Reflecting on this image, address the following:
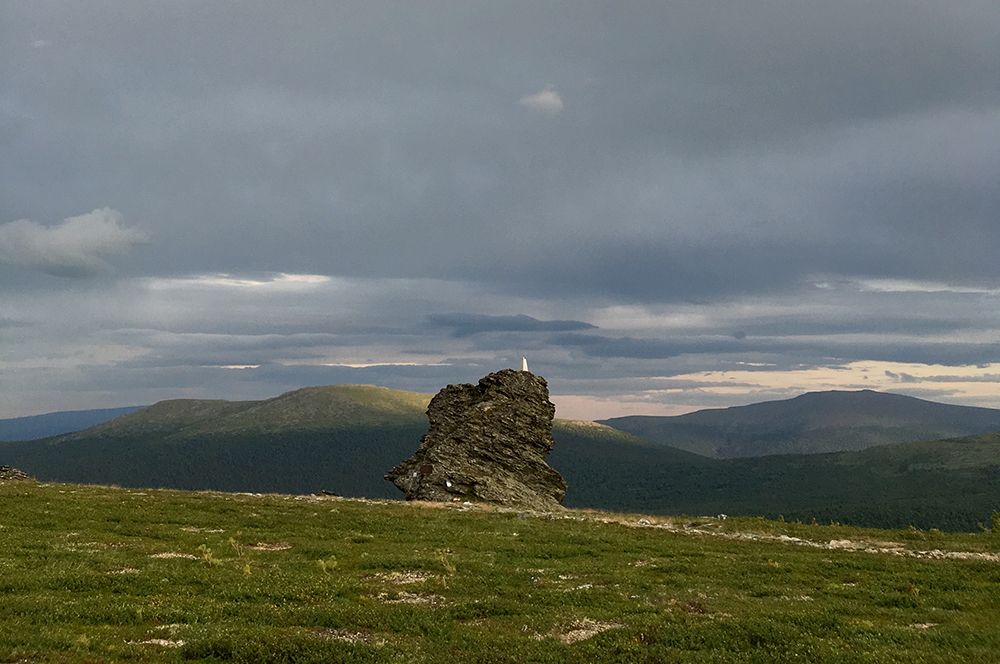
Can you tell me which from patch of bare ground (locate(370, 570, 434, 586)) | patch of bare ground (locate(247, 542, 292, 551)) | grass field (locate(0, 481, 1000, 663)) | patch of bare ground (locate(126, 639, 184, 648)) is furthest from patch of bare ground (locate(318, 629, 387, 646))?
patch of bare ground (locate(247, 542, 292, 551))

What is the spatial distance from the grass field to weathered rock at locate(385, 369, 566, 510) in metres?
21.1

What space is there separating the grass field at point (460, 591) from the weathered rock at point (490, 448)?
21104 mm

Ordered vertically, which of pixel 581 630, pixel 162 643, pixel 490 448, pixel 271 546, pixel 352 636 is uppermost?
pixel 162 643

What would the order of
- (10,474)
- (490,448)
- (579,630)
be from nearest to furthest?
(579,630)
(10,474)
(490,448)

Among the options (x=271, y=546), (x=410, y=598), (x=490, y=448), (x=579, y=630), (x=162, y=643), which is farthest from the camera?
(x=490, y=448)

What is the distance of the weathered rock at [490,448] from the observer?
63250 mm

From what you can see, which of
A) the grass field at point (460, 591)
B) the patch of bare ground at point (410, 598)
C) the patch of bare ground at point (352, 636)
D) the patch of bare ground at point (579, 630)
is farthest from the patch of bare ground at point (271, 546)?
the patch of bare ground at point (579, 630)

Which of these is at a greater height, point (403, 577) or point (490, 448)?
point (490, 448)

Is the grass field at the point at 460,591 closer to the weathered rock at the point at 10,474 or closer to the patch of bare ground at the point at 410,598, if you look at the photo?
the patch of bare ground at the point at 410,598

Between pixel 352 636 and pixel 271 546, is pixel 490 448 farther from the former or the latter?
pixel 352 636

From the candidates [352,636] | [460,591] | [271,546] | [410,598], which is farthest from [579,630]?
[271,546]

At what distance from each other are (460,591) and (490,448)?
44.6m

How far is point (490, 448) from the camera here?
68.2 meters

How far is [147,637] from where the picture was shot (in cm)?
1648
